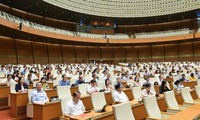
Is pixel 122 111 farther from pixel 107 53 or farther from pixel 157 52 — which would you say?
pixel 157 52

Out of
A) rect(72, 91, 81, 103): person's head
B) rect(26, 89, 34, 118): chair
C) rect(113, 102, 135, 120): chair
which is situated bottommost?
rect(26, 89, 34, 118): chair

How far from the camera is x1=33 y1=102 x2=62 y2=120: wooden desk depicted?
5.39 m

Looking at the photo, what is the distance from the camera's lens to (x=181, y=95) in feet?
21.2

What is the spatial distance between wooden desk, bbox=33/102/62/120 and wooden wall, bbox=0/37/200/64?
51.9 ft

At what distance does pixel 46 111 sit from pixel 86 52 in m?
24.1

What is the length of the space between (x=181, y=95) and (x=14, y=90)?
5189 mm

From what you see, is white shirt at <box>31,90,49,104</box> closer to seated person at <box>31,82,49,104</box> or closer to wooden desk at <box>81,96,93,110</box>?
seated person at <box>31,82,49,104</box>

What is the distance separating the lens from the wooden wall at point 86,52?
848 inches

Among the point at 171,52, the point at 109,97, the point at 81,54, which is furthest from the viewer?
the point at 171,52

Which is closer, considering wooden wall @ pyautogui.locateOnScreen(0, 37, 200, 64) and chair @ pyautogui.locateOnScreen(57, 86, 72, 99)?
chair @ pyautogui.locateOnScreen(57, 86, 72, 99)

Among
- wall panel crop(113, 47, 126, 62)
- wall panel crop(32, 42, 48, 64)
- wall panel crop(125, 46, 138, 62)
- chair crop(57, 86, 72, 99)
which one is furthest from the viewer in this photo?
wall panel crop(125, 46, 138, 62)

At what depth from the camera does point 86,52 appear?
2941 centimetres

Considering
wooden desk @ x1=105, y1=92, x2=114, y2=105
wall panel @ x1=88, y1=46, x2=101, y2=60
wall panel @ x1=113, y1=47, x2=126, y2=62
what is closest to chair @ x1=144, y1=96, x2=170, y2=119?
wooden desk @ x1=105, y1=92, x2=114, y2=105

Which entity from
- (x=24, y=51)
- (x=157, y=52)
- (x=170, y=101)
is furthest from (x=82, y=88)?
(x=157, y=52)
